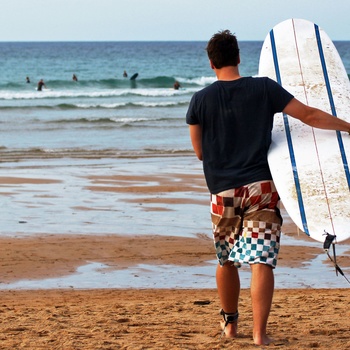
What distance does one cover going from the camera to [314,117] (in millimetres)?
4082

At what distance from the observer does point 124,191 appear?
10742 millimetres

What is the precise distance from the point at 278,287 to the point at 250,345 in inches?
86.7

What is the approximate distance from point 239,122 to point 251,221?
48 centimetres

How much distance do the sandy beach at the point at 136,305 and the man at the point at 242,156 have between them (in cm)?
48

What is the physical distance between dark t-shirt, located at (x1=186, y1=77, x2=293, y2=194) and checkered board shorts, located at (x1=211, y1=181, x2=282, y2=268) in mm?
51

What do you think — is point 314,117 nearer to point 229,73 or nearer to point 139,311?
point 229,73

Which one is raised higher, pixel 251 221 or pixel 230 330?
pixel 251 221

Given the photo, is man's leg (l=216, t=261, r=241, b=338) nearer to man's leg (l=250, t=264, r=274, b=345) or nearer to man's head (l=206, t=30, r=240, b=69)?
man's leg (l=250, t=264, r=274, b=345)

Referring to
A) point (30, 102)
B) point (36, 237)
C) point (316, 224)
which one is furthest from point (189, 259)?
point (30, 102)

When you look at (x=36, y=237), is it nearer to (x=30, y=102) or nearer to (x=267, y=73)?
(x=267, y=73)

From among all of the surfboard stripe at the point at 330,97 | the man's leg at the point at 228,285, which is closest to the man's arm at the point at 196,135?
the man's leg at the point at 228,285

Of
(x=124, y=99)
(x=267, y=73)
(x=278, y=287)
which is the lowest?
(x=278, y=287)

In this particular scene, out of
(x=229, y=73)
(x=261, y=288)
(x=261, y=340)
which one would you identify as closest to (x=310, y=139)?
(x=229, y=73)

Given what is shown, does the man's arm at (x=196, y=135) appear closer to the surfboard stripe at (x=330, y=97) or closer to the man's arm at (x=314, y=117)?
the man's arm at (x=314, y=117)
